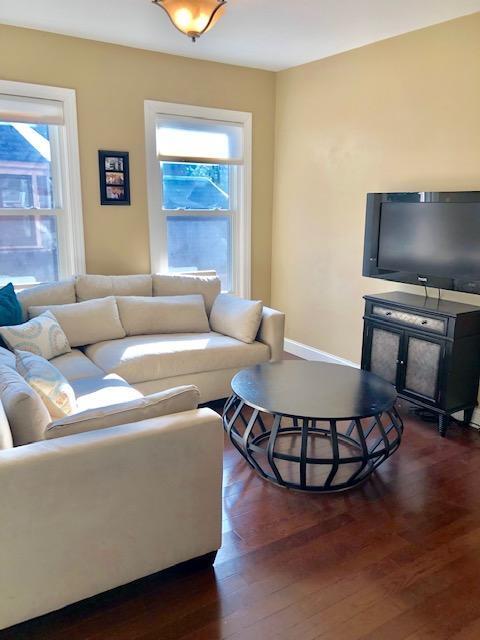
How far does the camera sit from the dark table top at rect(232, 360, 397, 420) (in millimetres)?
2486

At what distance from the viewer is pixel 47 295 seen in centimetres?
362

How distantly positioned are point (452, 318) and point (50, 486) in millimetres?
2475

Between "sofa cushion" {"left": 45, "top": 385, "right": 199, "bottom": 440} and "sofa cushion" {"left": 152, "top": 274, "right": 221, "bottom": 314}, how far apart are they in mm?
2227

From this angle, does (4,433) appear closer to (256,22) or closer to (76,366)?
(76,366)

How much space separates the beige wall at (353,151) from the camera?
333 cm

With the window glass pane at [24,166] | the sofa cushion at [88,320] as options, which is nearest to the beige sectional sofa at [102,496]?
the sofa cushion at [88,320]

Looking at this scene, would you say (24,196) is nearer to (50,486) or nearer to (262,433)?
(262,433)

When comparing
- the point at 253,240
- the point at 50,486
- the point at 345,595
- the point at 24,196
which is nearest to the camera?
the point at 50,486

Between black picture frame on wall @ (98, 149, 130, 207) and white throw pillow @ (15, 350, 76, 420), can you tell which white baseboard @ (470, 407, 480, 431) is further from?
black picture frame on wall @ (98, 149, 130, 207)

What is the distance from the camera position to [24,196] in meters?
3.87

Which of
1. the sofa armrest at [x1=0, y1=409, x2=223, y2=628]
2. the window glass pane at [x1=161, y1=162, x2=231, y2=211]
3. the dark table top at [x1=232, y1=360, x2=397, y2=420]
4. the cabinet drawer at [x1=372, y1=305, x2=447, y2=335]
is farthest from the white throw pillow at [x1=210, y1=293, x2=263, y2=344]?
the sofa armrest at [x1=0, y1=409, x2=223, y2=628]

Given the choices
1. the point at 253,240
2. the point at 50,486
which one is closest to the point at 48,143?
the point at 253,240

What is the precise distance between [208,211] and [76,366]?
2.19 meters

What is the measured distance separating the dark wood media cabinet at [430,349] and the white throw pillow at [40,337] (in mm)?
2159
